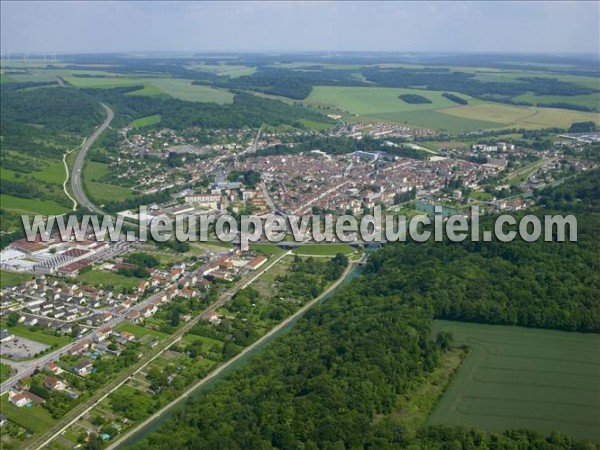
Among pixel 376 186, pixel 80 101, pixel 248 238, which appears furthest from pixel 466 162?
pixel 80 101

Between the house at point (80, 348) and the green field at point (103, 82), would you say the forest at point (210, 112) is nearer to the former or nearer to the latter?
the green field at point (103, 82)

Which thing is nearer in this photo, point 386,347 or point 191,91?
point 386,347

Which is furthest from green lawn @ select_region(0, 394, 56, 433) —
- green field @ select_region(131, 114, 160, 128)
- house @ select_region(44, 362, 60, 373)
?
green field @ select_region(131, 114, 160, 128)

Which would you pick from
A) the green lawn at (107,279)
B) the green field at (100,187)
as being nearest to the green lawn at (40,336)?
the green lawn at (107,279)

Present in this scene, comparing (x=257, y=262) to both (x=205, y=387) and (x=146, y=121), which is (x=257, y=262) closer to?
(x=205, y=387)

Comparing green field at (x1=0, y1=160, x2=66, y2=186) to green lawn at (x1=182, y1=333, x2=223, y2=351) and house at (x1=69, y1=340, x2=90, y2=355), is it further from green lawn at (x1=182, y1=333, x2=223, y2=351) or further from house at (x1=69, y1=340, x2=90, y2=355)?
green lawn at (x1=182, y1=333, x2=223, y2=351)

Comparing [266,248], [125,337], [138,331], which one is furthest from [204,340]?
[266,248]
